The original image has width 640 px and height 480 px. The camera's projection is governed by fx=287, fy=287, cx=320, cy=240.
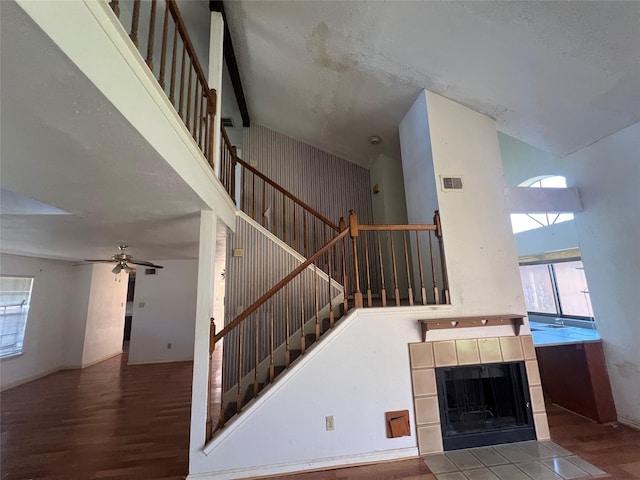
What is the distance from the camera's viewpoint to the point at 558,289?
4480 millimetres

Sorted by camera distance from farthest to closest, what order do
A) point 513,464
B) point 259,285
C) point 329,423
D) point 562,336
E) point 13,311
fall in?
point 13,311 → point 259,285 → point 562,336 → point 329,423 → point 513,464

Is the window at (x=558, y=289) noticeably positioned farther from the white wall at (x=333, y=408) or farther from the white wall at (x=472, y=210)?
the white wall at (x=333, y=408)

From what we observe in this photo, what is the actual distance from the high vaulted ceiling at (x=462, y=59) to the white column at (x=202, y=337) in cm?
221

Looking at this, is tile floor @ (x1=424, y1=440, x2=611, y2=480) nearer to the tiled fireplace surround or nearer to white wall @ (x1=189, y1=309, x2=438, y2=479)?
the tiled fireplace surround

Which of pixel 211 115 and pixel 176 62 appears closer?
pixel 211 115

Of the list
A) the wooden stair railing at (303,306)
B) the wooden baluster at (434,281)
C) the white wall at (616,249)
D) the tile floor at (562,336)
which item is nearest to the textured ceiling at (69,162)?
the wooden stair railing at (303,306)

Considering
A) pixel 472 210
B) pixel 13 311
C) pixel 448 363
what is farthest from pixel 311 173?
pixel 13 311

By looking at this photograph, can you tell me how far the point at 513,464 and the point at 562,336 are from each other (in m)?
1.85

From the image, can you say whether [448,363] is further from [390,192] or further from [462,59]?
[462,59]

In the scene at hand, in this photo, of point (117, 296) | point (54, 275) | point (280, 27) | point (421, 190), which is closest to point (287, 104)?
point (280, 27)

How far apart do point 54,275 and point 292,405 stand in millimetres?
6263

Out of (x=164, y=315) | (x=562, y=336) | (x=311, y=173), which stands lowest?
(x=562, y=336)

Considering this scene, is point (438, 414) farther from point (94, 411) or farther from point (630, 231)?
point (94, 411)

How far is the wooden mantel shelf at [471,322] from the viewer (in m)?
2.76
